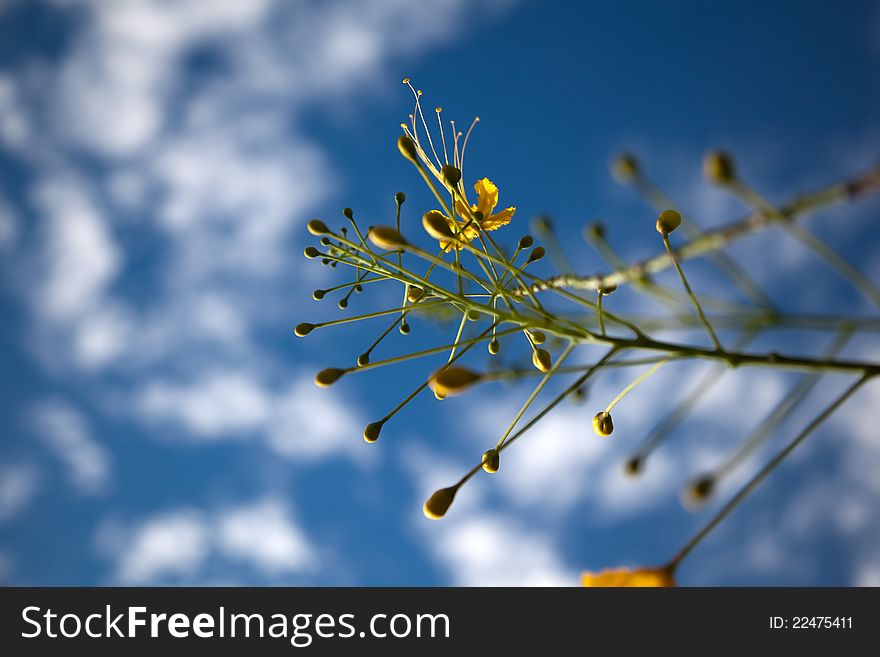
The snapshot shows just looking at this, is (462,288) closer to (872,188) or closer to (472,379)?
(472,379)

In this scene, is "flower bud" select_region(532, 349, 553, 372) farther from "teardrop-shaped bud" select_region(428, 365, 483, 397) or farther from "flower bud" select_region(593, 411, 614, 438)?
"teardrop-shaped bud" select_region(428, 365, 483, 397)

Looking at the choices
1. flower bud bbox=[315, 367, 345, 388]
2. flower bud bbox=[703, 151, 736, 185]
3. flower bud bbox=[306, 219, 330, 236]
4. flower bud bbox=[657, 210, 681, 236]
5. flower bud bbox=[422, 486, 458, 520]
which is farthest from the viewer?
flower bud bbox=[306, 219, 330, 236]

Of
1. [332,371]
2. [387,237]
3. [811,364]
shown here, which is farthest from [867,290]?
[332,371]

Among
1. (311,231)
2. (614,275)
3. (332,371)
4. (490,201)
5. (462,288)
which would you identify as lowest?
(332,371)

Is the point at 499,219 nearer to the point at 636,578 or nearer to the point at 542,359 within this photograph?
the point at 542,359

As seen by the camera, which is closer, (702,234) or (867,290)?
(867,290)

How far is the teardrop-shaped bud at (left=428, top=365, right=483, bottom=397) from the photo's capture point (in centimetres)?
123

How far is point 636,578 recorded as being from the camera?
1126mm

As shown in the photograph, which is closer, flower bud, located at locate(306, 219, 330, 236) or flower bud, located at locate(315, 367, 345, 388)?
flower bud, located at locate(315, 367, 345, 388)

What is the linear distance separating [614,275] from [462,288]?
512mm

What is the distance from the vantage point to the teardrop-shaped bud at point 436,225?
1.42 m

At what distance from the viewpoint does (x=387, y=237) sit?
4.34 ft

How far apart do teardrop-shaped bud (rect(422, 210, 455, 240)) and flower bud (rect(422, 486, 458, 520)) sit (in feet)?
2.08

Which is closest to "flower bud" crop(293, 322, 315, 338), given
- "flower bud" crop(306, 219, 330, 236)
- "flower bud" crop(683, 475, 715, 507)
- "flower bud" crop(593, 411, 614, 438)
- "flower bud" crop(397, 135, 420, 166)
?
"flower bud" crop(306, 219, 330, 236)
